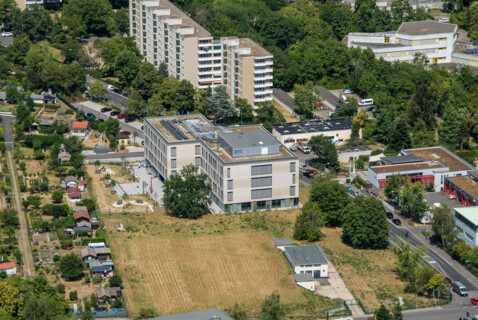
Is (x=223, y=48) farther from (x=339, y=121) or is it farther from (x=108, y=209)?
(x=108, y=209)

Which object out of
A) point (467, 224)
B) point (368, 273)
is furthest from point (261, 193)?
point (467, 224)

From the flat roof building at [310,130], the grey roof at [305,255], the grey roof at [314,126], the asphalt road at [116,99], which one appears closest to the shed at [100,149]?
the asphalt road at [116,99]

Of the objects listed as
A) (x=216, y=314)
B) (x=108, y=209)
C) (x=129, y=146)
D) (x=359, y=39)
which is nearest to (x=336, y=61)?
(x=359, y=39)

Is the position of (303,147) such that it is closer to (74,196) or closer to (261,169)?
(261,169)

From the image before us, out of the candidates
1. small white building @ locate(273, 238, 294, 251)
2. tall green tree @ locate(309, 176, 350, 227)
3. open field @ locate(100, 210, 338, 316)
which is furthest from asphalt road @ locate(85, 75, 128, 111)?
small white building @ locate(273, 238, 294, 251)

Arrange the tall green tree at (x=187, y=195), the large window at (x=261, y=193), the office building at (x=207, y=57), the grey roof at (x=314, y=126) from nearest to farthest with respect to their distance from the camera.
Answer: the tall green tree at (x=187, y=195), the large window at (x=261, y=193), the grey roof at (x=314, y=126), the office building at (x=207, y=57)

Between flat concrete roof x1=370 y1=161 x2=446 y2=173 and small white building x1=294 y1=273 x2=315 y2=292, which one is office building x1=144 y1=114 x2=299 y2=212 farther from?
small white building x1=294 y1=273 x2=315 y2=292

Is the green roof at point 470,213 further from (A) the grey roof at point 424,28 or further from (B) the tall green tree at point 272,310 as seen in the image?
(A) the grey roof at point 424,28
